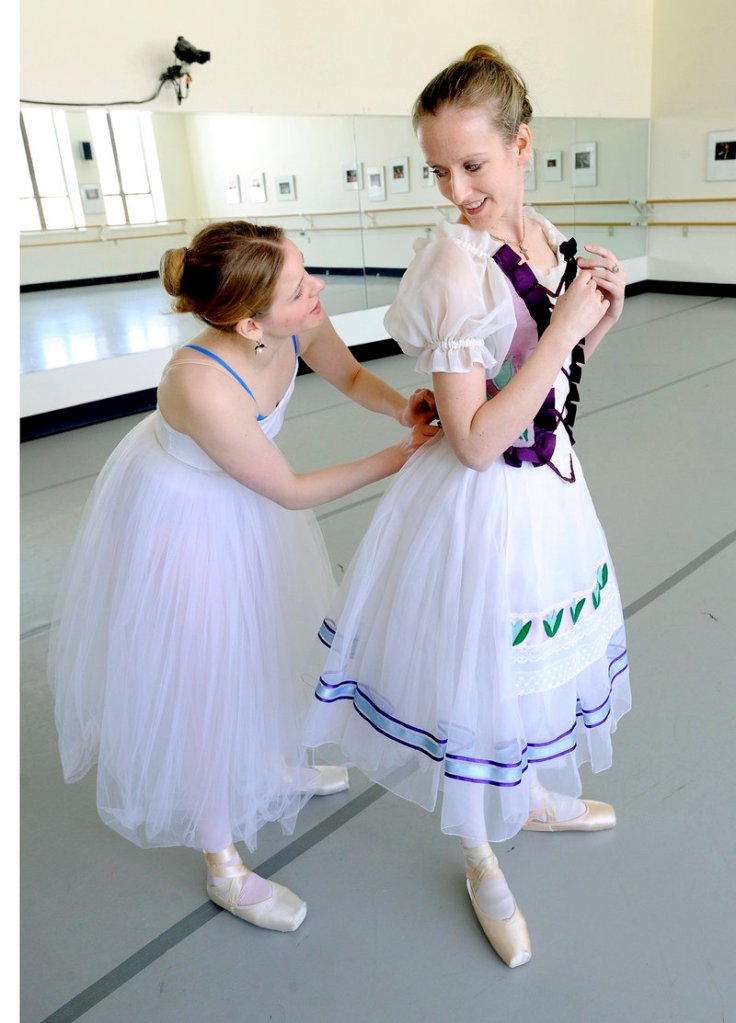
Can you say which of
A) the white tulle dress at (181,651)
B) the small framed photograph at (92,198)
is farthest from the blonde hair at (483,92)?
the small framed photograph at (92,198)

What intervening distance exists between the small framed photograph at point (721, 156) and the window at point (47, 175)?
5.73 metres

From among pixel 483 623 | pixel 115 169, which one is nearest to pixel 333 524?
pixel 483 623

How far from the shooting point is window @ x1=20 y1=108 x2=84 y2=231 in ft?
14.1

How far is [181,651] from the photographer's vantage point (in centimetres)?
151

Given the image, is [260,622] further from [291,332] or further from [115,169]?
[115,169]

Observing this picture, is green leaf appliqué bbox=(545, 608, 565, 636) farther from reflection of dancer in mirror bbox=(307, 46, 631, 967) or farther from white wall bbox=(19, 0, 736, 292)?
white wall bbox=(19, 0, 736, 292)

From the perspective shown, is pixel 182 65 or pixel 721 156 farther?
pixel 721 156

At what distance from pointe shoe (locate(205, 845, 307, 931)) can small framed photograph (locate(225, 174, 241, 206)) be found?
4633 millimetres

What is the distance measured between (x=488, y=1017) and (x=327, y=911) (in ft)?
1.20

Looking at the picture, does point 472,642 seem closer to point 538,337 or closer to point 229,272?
point 538,337

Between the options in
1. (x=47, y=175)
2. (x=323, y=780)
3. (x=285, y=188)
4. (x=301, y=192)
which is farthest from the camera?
(x=301, y=192)

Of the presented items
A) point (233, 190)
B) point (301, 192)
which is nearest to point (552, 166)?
point (301, 192)

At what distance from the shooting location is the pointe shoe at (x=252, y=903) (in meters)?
1.54

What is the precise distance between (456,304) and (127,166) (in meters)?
4.33
